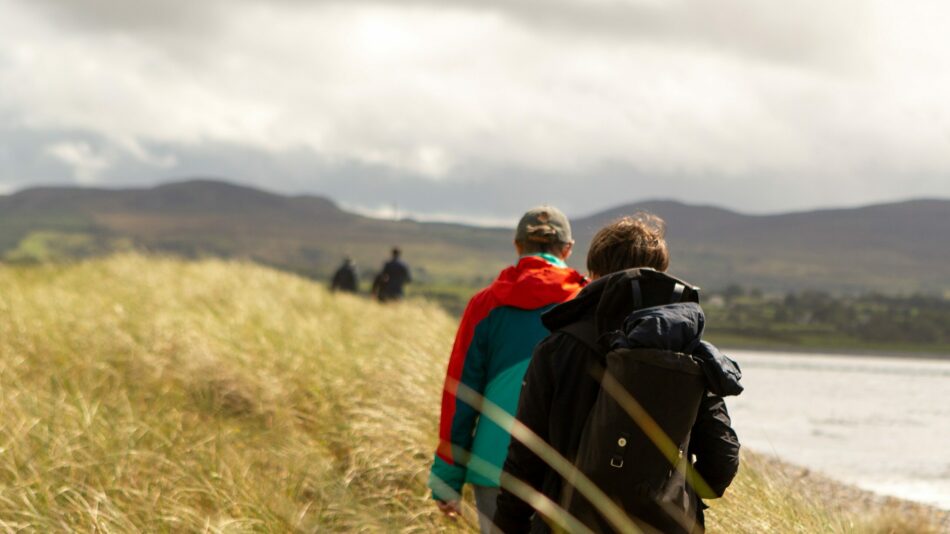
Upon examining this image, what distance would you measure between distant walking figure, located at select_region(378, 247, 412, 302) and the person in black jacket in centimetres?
1795

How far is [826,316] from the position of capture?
144750mm

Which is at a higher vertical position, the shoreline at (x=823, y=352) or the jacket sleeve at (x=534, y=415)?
the jacket sleeve at (x=534, y=415)

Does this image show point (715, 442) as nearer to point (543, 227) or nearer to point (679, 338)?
point (679, 338)

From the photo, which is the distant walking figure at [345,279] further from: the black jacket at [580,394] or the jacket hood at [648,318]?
the jacket hood at [648,318]

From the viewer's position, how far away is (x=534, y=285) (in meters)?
3.70

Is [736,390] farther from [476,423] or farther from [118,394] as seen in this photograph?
[118,394]

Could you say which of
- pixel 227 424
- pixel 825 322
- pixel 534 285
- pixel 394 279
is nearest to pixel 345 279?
pixel 394 279

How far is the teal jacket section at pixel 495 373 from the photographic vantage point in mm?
3758

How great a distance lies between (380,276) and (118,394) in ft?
41.5

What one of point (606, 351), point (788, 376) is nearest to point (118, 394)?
point (606, 351)

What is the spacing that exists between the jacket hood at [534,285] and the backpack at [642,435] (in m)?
0.90

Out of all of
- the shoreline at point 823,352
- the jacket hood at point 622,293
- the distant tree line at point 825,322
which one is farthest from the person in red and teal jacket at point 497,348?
the distant tree line at point 825,322

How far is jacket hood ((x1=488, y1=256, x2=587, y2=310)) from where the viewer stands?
146 inches

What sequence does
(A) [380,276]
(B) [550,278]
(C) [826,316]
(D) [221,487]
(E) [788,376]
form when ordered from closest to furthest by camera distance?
(B) [550,278], (D) [221,487], (A) [380,276], (E) [788,376], (C) [826,316]
